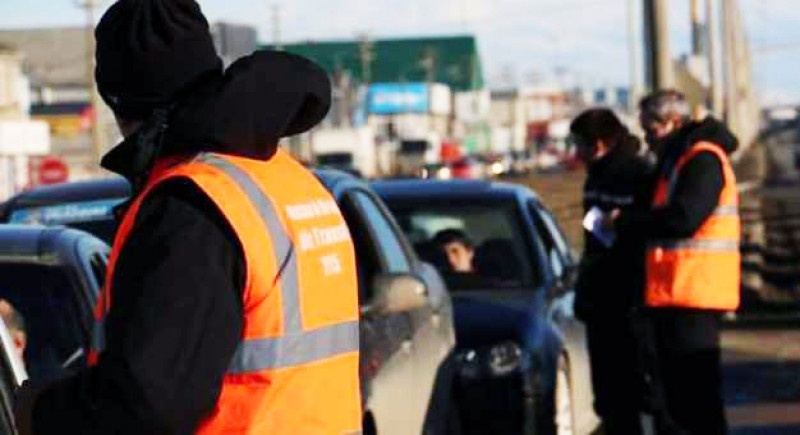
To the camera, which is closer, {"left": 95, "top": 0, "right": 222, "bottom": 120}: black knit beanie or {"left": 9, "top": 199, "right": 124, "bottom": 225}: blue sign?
{"left": 95, "top": 0, "right": 222, "bottom": 120}: black knit beanie

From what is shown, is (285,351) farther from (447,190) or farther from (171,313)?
(447,190)

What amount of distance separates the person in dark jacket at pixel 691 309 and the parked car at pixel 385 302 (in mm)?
1080

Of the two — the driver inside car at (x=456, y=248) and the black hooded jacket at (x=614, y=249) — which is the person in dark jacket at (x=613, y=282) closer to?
the black hooded jacket at (x=614, y=249)

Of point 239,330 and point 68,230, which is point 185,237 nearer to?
point 239,330

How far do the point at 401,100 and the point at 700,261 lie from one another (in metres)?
114

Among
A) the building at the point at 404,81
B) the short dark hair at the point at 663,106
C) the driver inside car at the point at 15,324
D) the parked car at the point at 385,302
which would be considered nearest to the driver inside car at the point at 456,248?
the short dark hair at the point at 663,106

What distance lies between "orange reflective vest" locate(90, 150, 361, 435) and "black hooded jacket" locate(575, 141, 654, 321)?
618 centimetres

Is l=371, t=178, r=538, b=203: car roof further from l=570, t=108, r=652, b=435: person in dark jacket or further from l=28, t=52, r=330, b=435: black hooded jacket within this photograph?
l=28, t=52, r=330, b=435: black hooded jacket

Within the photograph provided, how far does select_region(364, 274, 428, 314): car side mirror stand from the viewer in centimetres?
741

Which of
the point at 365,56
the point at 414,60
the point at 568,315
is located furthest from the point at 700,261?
the point at 414,60

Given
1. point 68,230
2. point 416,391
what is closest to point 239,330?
point 68,230

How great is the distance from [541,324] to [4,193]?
6364 centimetres

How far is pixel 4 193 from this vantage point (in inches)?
2867

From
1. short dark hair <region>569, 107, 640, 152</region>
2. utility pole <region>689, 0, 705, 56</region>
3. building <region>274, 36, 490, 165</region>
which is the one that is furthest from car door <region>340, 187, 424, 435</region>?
building <region>274, 36, 490, 165</region>
